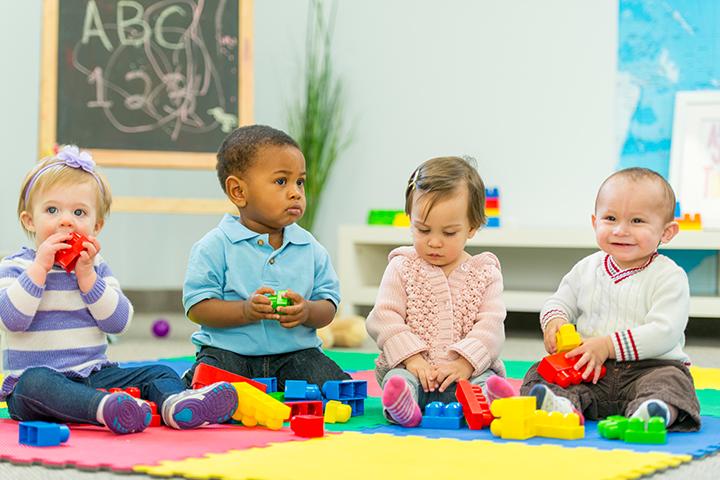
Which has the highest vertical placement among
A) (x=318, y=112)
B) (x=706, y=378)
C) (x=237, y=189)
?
(x=318, y=112)

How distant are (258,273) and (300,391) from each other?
0.28m

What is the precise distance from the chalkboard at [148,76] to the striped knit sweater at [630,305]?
198 centimetres

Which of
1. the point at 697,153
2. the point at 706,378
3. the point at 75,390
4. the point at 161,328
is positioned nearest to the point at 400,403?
the point at 75,390

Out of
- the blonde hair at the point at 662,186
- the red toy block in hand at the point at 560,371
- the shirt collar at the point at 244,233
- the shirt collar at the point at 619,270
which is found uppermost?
the blonde hair at the point at 662,186

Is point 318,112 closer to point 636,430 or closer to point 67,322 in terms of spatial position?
point 67,322

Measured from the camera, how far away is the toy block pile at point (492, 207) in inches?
155

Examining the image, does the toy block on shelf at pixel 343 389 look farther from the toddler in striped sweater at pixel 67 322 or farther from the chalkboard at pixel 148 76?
the chalkboard at pixel 148 76

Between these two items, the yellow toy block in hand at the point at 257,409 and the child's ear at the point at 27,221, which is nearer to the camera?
the yellow toy block in hand at the point at 257,409

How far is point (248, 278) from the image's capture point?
210 cm

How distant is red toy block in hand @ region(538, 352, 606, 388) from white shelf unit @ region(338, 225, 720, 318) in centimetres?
186

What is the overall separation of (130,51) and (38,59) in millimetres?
888

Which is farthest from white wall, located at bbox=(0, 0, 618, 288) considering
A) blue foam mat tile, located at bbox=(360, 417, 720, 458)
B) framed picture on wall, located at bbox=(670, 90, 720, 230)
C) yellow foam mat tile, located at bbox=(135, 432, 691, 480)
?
yellow foam mat tile, located at bbox=(135, 432, 691, 480)

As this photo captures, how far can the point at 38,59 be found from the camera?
4.53m

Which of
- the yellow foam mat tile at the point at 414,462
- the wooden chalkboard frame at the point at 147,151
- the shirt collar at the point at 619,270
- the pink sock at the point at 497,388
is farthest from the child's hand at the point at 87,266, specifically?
the wooden chalkboard frame at the point at 147,151
